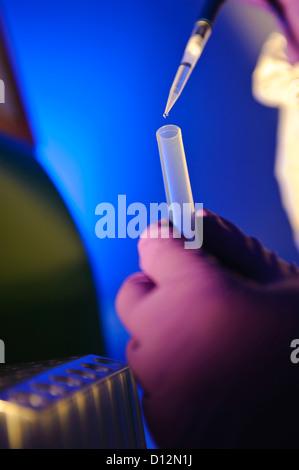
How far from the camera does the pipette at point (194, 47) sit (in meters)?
0.42

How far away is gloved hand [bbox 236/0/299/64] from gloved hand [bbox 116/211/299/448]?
0.34 m

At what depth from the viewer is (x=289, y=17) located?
1.61ft

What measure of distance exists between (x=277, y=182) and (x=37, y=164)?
12.2 inches

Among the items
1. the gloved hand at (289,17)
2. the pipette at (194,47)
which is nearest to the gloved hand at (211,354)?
the pipette at (194,47)

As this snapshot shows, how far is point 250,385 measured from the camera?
32 cm

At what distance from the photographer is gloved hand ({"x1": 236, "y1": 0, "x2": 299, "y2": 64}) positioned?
1.59 ft

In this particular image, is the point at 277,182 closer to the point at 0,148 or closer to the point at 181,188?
the point at 181,188

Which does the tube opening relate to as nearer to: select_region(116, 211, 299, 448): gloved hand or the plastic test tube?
the plastic test tube

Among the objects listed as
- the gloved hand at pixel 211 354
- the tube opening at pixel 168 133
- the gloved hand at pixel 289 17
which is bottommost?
the gloved hand at pixel 211 354

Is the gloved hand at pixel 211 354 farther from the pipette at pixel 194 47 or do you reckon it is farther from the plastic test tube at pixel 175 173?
the pipette at pixel 194 47

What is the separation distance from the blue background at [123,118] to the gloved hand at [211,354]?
8cm

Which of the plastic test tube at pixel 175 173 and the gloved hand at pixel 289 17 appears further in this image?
the gloved hand at pixel 289 17

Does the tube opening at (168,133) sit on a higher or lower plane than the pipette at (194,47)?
lower
